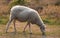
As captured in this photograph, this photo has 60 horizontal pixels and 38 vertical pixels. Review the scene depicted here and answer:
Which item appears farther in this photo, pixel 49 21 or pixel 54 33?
pixel 49 21

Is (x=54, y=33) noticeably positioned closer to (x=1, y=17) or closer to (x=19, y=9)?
(x=19, y=9)

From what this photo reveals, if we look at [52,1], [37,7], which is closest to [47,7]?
[37,7]

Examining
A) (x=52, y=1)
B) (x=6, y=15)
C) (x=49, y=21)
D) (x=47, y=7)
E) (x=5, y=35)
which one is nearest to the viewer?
(x=5, y=35)

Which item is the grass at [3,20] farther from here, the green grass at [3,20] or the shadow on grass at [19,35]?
the shadow on grass at [19,35]

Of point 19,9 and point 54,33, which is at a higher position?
point 19,9

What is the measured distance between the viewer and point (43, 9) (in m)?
25.5

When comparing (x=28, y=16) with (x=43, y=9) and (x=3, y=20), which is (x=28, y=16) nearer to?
(x=3, y=20)

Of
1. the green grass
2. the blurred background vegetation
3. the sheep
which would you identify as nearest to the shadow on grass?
the sheep

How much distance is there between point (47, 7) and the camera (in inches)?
1017

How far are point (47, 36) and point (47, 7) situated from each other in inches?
367

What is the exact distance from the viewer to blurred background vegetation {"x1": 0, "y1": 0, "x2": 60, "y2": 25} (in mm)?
22792

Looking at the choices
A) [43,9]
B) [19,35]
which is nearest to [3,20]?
[43,9]

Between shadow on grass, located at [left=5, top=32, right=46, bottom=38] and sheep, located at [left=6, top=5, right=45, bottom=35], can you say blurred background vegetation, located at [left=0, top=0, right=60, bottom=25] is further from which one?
shadow on grass, located at [left=5, top=32, right=46, bottom=38]

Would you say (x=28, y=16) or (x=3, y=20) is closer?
(x=28, y=16)
